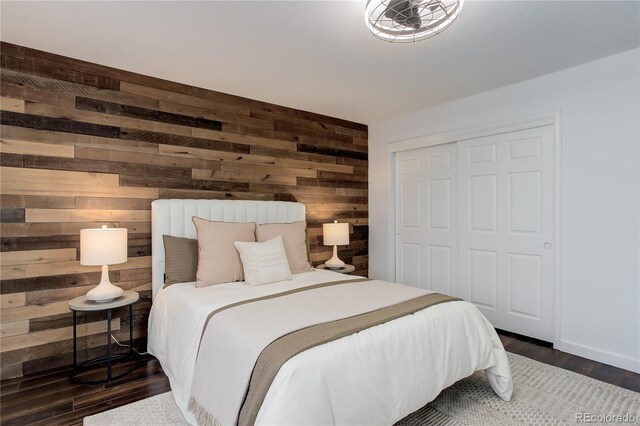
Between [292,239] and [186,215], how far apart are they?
Answer: 991 mm

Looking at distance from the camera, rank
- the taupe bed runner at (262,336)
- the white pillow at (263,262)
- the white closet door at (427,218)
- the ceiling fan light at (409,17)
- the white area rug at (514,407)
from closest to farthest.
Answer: the taupe bed runner at (262,336), the ceiling fan light at (409,17), the white area rug at (514,407), the white pillow at (263,262), the white closet door at (427,218)

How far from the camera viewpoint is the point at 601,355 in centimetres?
273

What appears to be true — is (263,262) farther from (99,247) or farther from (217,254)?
(99,247)

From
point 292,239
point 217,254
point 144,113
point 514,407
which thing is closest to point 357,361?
point 514,407

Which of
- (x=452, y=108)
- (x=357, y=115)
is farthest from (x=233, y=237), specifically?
(x=452, y=108)

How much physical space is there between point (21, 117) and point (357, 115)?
3.32m

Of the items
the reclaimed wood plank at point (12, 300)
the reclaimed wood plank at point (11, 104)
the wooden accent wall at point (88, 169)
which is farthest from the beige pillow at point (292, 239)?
the reclaimed wood plank at point (11, 104)

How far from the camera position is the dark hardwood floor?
203 cm

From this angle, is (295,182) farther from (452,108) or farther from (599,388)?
(599,388)

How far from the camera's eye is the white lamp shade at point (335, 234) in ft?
12.9

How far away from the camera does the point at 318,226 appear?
4.26m

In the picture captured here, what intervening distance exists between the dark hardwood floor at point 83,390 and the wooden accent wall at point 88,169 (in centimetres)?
23

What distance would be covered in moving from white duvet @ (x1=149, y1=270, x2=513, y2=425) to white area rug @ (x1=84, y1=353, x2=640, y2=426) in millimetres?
114

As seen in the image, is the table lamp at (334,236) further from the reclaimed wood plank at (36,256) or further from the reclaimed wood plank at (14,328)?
the reclaimed wood plank at (14,328)
